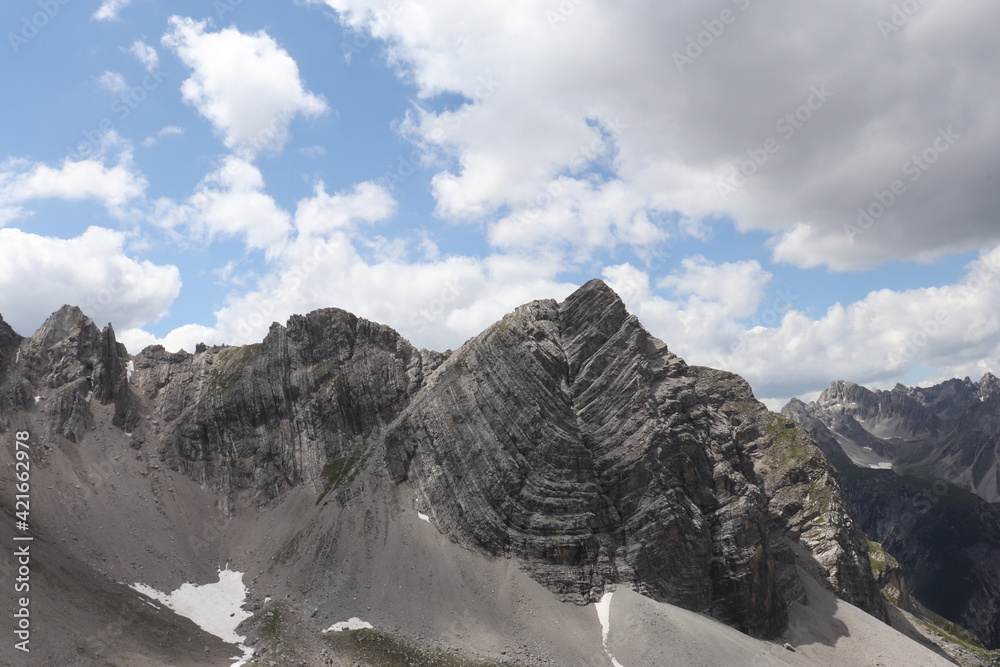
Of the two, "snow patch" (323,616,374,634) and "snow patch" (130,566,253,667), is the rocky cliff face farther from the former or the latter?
"snow patch" (130,566,253,667)

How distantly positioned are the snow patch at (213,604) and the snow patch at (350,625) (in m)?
10.2

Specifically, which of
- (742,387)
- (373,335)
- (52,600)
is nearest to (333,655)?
(52,600)

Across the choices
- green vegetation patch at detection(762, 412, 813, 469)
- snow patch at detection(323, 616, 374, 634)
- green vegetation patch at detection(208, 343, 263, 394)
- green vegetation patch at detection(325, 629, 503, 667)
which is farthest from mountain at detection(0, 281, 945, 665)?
green vegetation patch at detection(762, 412, 813, 469)

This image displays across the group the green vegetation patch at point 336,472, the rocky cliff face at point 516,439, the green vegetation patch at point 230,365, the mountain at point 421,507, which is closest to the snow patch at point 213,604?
the mountain at point 421,507

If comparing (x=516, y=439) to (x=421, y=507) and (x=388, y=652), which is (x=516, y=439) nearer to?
(x=421, y=507)

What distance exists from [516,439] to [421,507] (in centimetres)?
1861

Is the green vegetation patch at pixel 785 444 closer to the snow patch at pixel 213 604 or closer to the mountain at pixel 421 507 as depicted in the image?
the mountain at pixel 421 507

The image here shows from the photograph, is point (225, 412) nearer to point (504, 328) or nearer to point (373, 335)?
point (373, 335)

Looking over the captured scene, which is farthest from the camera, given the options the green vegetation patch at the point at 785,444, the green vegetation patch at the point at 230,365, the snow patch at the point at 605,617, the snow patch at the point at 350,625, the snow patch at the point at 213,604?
the green vegetation patch at the point at 785,444

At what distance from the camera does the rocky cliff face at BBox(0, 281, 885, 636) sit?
99188 mm

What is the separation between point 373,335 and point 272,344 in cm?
2032

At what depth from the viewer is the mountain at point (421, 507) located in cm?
8600

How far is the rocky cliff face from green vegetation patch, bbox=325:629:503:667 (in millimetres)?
18370

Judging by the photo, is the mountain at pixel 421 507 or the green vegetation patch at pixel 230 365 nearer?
the mountain at pixel 421 507
